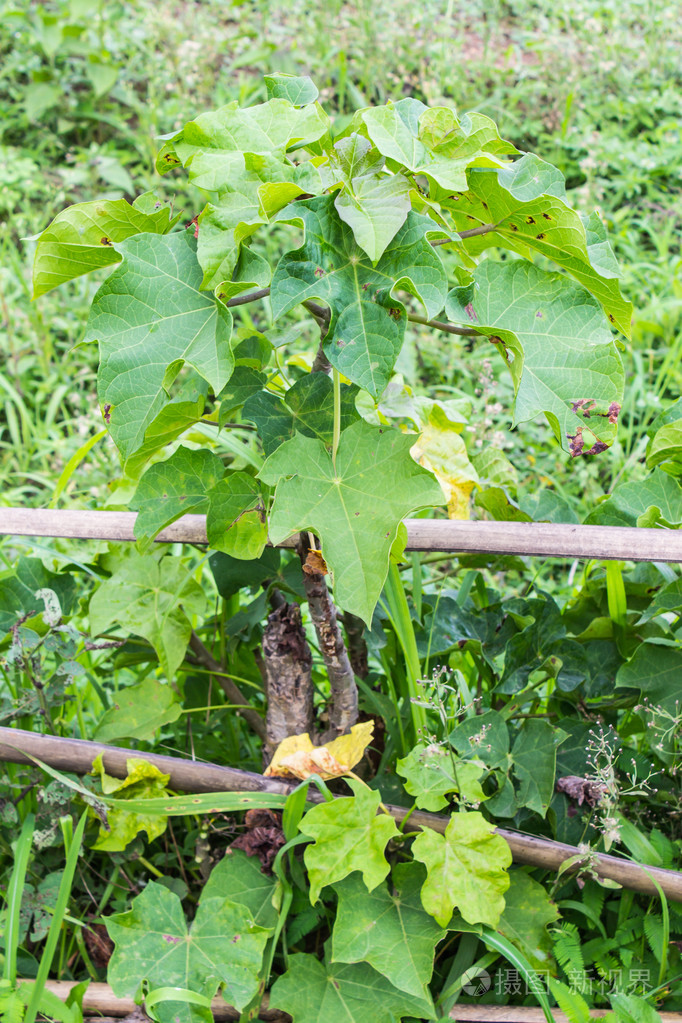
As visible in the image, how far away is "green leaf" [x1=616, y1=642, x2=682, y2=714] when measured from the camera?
1.34 meters

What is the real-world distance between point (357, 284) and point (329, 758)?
725mm

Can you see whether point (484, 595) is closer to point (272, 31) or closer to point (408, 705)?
point (408, 705)

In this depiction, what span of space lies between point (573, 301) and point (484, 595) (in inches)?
28.4

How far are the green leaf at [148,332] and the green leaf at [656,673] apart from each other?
2.84 ft

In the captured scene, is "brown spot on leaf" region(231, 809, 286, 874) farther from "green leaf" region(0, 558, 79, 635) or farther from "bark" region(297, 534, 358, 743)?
"green leaf" region(0, 558, 79, 635)

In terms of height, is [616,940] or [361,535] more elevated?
[361,535]

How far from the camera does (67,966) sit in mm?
1402

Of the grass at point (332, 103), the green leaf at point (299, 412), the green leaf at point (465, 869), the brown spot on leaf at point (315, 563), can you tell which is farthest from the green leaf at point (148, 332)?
the grass at point (332, 103)

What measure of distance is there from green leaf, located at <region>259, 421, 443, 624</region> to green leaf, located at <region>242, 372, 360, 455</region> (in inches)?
4.2

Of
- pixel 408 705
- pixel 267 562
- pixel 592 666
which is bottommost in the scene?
pixel 408 705

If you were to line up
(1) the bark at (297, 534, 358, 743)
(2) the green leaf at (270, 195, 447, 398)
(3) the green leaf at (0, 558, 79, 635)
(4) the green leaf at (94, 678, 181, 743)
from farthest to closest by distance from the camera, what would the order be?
(3) the green leaf at (0, 558, 79, 635), (4) the green leaf at (94, 678, 181, 743), (1) the bark at (297, 534, 358, 743), (2) the green leaf at (270, 195, 447, 398)

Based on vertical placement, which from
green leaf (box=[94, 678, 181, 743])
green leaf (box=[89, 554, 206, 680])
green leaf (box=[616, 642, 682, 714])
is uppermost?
green leaf (box=[89, 554, 206, 680])

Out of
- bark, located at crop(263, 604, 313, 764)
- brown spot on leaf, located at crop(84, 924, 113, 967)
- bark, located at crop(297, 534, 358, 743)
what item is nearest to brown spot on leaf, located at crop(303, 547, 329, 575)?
bark, located at crop(297, 534, 358, 743)

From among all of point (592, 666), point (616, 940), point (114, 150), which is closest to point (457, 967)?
point (616, 940)
